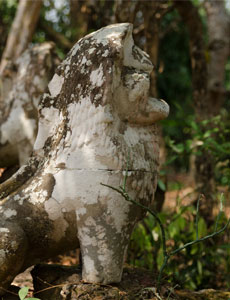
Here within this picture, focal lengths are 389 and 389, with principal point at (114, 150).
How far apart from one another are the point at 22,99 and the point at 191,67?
127 inches

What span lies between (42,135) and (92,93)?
39 centimetres

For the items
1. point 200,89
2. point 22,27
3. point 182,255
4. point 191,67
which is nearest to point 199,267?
point 182,255

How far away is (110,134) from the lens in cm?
182

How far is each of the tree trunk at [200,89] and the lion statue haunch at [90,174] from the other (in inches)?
88.4

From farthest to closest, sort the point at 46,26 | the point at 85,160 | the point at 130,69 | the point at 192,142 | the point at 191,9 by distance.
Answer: the point at 46,26 < the point at 191,9 < the point at 192,142 < the point at 130,69 < the point at 85,160

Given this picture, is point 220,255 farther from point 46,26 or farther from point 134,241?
point 46,26

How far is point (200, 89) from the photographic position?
4574mm

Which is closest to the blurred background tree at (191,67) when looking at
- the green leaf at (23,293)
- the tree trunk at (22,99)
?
the tree trunk at (22,99)

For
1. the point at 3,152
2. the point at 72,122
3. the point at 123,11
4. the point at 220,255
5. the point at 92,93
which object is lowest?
the point at 220,255

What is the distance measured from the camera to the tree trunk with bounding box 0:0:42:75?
5238mm

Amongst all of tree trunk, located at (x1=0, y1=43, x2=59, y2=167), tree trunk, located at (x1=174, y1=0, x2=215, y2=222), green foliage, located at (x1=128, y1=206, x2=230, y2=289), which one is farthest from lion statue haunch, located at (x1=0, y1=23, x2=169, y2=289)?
tree trunk, located at (x1=174, y1=0, x2=215, y2=222)

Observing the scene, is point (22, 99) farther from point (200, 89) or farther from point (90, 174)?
point (200, 89)

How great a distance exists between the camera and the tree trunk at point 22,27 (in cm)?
524

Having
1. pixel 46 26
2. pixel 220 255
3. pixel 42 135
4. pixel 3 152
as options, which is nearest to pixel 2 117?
pixel 3 152
